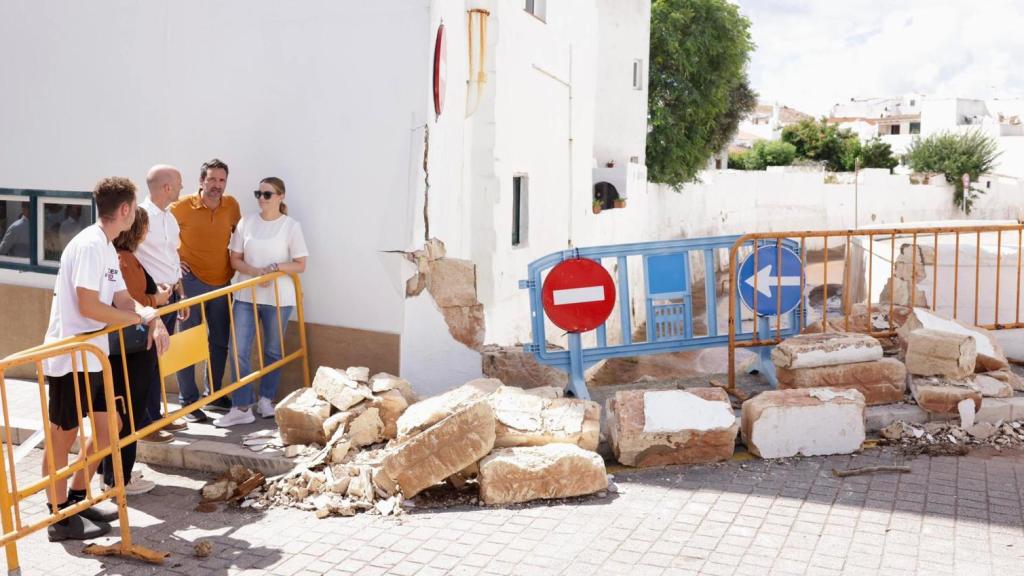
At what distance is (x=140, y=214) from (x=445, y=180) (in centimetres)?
261

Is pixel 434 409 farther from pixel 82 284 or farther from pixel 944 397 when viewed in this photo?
pixel 944 397

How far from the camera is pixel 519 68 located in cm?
905

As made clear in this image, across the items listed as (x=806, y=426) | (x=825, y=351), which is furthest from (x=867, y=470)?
(x=825, y=351)

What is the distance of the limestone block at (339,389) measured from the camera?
19.6ft

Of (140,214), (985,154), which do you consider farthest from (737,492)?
(985,154)

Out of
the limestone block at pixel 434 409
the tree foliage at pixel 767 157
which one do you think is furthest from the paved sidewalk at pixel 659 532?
the tree foliage at pixel 767 157

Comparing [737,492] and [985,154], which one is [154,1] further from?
[985,154]

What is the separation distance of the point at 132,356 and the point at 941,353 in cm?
557

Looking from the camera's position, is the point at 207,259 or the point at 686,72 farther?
the point at 686,72

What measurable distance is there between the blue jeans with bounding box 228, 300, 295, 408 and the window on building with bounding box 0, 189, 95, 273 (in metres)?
2.49

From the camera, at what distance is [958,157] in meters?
55.9

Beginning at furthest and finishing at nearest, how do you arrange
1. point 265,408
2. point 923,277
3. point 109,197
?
point 923,277 < point 265,408 < point 109,197

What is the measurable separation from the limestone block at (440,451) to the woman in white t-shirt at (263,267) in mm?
1975

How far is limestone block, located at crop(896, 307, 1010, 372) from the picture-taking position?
693 centimetres
